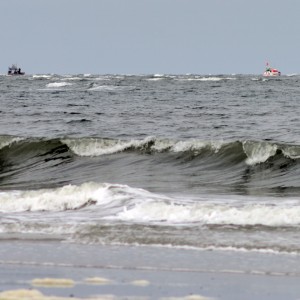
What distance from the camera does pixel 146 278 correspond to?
8.59 metres

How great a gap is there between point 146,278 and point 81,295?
102 cm

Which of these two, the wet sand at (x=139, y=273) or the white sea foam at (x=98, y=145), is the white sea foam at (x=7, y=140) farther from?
the wet sand at (x=139, y=273)

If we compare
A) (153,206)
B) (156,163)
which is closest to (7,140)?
(156,163)

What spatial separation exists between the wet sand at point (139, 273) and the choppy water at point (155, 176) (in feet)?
1.96

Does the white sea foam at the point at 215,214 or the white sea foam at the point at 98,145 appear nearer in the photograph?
the white sea foam at the point at 215,214

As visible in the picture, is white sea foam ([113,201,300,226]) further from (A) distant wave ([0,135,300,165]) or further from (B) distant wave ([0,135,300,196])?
(A) distant wave ([0,135,300,165])

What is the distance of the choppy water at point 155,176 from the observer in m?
11.7

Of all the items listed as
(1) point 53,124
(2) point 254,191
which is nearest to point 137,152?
(2) point 254,191

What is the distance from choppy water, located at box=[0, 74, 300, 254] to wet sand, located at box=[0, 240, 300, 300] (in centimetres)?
60

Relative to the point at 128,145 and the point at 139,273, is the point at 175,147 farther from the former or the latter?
the point at 139,273

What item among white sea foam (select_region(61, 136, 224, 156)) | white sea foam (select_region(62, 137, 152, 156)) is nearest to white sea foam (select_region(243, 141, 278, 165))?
white sea foam (select_region(61, 136, 224, 156))

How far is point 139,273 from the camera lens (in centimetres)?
888

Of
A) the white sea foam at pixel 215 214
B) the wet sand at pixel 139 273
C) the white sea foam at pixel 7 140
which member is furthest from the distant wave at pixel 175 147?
the wet sand at pixel 139 273

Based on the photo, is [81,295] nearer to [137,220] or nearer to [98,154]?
[137,220]
